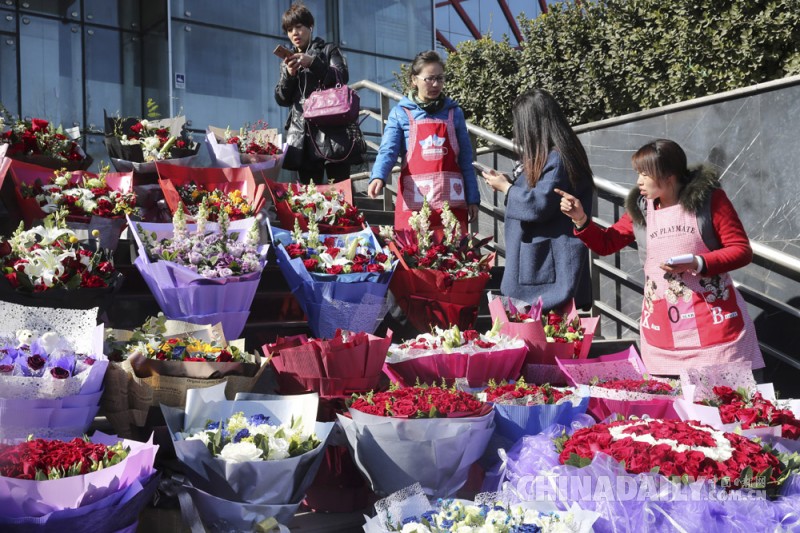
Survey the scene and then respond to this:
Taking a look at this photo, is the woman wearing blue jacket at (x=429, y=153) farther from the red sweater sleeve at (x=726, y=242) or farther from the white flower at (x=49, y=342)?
the white flower at (x=49, y=342)

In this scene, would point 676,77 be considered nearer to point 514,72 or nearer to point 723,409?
point 514,72

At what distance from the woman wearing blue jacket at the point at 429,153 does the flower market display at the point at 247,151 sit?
2.97 ft

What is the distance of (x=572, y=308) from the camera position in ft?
13.5

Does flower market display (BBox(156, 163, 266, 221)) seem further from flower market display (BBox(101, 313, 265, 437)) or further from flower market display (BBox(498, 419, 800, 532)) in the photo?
flower market display (BBox(498, 419, 800, 532))

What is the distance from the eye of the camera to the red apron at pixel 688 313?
3.54 metres

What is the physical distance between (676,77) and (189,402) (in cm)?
555

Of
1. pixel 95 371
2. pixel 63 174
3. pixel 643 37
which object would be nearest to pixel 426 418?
pixel 95 371

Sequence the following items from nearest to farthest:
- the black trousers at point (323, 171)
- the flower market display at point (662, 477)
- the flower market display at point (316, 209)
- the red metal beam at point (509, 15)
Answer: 1. the flower market display at point (662, 477)
2. the flower market display at point (316, 209)
3. the black trousers at point (323, 171)
4. the red metal beam at point (509, 15)

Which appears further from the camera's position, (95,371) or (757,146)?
(757,146)

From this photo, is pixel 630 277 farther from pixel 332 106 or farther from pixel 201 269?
→ pixel 201 269

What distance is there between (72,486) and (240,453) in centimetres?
42

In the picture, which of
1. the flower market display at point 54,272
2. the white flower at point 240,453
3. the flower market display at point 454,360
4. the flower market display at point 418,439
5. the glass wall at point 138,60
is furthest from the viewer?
the glass wall at point 138,60

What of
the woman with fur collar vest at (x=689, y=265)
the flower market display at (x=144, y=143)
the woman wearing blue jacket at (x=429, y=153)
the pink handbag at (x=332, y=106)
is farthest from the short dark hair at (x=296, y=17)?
the woman with fur collar vest at (x=689, y=265)

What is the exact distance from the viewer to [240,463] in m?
2.15
